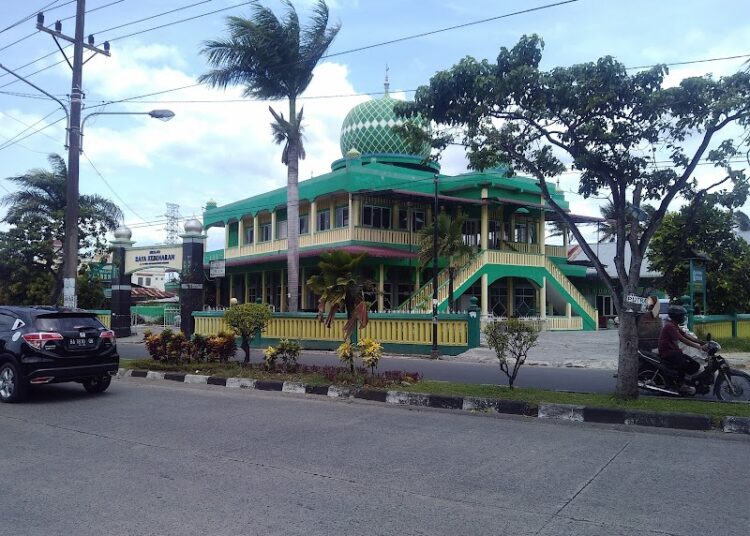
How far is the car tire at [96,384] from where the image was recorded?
35.6 feet

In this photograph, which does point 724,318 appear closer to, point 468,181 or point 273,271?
point 468,181

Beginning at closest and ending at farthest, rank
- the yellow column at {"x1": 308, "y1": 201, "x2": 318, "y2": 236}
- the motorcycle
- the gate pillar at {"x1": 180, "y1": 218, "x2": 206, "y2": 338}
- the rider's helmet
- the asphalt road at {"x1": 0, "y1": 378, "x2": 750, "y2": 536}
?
the asphalt road at {"x1": 0, "y1": 378, "x2": 750, "y2": 536}
the motorcycle
the rider's helmet
the gate pillar at {"x1": 180, "y1": 218, "x2": 206, "y2": 338}
the yellow column at {"x1": 308, "y1": 201, "x2": 318, "y2": 236}

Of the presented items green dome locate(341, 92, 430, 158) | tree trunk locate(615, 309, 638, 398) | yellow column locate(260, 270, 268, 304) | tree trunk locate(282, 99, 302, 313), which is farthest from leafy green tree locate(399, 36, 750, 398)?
yellow column locate(260, 270, 268, 304)

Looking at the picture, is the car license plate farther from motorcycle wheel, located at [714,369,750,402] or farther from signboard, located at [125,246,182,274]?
signboard, located at [125,246,182,274]

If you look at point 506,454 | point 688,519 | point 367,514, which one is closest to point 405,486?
point 367,514

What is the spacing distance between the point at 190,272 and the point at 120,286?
7.99 metres

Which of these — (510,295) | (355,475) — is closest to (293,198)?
(510,295)

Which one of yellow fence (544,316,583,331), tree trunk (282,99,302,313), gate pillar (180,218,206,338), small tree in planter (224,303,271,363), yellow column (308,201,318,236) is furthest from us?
yellow column (308,201,318,236)

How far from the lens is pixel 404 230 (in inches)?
1125

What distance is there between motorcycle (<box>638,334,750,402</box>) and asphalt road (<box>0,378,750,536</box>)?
2041 millimetres

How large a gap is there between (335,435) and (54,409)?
15.2ft

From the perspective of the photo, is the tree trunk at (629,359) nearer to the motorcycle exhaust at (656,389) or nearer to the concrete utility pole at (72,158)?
the motorcycle exhaust at (656,389)

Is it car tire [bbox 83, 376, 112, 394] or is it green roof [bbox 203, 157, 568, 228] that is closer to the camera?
car tire [bbox 83, 376, 112, 394]

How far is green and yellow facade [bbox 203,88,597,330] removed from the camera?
86.4 feet
